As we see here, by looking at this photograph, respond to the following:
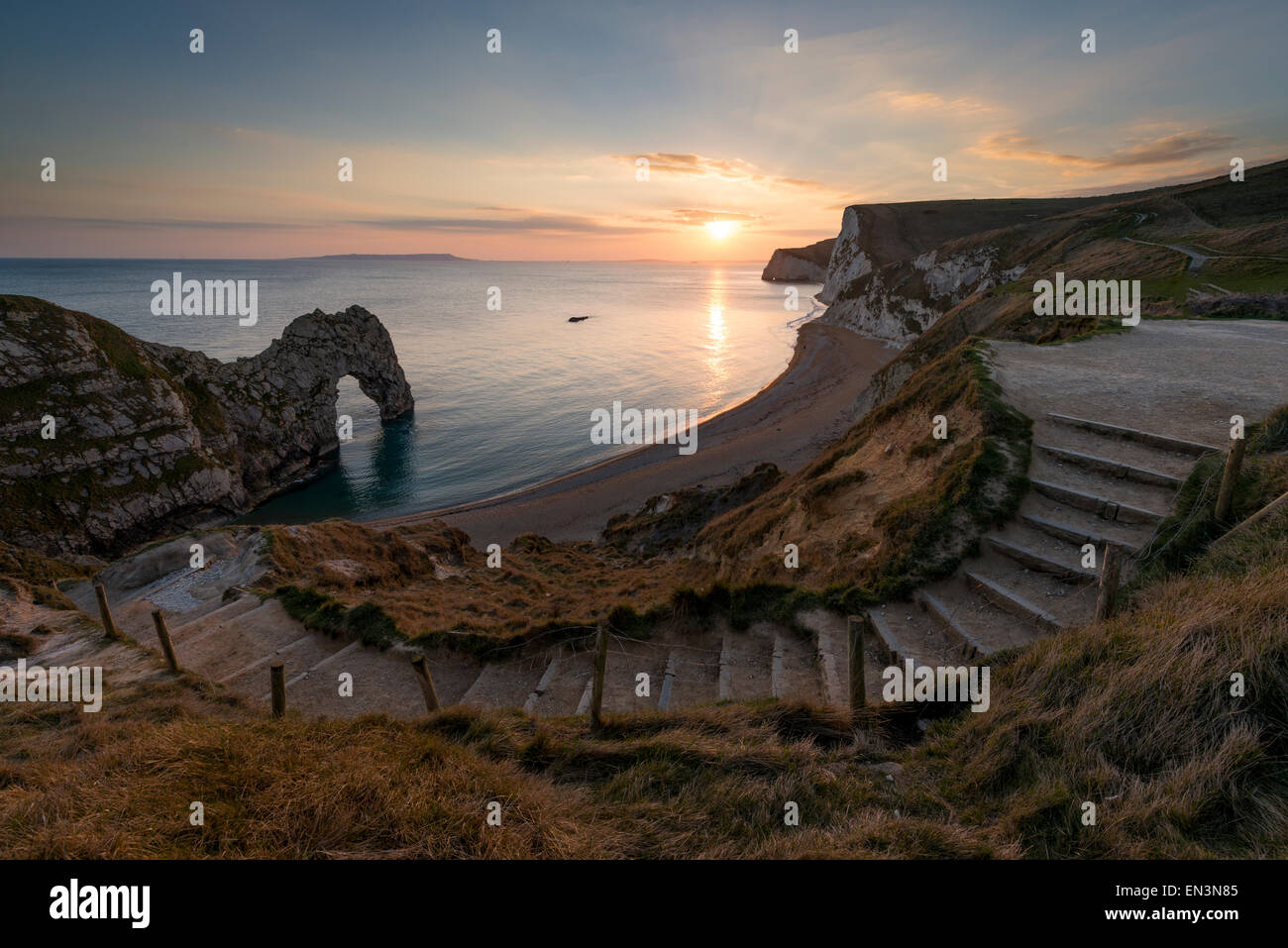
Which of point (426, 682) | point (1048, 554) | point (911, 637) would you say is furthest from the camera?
point (1048, 554)

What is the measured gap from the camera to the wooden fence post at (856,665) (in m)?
6.48

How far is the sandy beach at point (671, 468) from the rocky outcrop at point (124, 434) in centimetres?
1125

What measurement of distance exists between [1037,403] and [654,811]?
14.2 m

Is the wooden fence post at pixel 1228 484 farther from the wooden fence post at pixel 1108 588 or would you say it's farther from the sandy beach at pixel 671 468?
the sandy beach at pixel 671 468

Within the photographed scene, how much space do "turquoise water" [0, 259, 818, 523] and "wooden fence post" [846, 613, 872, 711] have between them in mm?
35712

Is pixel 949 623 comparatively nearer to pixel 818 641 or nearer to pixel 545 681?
pixel 818 641

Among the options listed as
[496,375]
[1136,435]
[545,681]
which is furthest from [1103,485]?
[496,375]

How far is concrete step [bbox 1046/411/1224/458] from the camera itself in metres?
10.6

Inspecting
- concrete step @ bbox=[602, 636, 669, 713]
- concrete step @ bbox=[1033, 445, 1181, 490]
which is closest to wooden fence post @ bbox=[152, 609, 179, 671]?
concrete step @ bbox=[602, 636, 669, 713]

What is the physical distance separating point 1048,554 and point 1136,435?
4.67m

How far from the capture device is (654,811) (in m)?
5.25

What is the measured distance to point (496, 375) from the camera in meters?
69.1

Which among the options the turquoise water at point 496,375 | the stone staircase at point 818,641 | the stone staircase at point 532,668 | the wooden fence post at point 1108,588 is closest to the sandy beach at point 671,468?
the turquoise water at point 496,375

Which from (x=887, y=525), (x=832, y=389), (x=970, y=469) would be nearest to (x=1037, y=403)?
(x=970, y=469)
